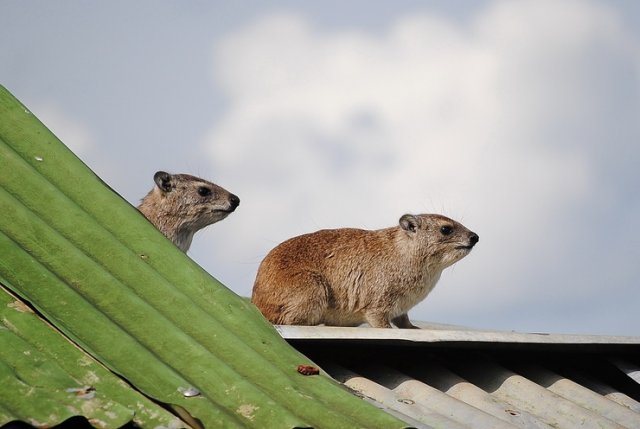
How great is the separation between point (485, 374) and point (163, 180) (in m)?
4.78

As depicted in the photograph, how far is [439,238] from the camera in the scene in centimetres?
1006

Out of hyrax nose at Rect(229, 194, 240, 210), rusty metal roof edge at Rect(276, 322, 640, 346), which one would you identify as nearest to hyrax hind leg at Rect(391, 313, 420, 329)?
hyrax nose at Rect(229, 194, 240, 210)

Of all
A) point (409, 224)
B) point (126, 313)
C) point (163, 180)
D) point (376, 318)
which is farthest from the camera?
point (163, 180)

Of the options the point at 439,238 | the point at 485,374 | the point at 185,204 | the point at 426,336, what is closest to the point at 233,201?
the point at 185,204

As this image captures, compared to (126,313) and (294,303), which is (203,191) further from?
(126,313)

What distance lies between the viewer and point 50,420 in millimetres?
3848

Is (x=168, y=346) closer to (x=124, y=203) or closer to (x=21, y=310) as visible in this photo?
(x=21, y=310)

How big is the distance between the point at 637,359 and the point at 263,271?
3039mm

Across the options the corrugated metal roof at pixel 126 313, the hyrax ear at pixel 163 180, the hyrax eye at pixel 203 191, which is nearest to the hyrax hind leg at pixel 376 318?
the hyrax eye at pixel 203 191

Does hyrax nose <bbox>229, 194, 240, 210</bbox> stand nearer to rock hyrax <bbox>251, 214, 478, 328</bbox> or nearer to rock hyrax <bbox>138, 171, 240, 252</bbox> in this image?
rock hyrax <bbox>138, 171, 240, 252</bbox>

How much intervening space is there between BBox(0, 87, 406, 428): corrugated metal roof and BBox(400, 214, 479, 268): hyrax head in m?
4.56

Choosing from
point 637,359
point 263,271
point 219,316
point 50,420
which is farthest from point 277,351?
point 263,271

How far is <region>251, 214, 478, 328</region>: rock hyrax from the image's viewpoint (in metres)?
8.83

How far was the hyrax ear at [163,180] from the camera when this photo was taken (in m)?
10.6
